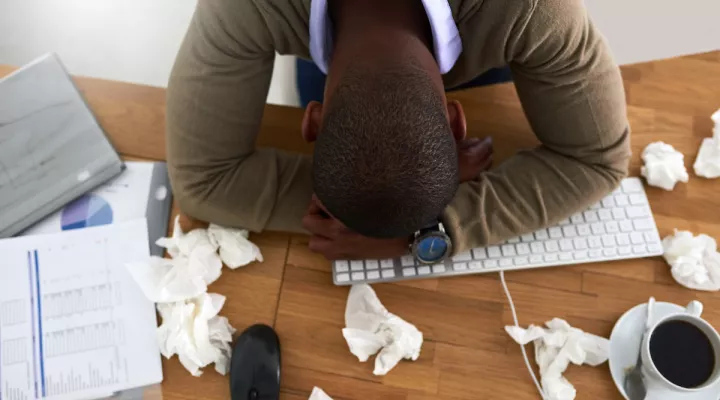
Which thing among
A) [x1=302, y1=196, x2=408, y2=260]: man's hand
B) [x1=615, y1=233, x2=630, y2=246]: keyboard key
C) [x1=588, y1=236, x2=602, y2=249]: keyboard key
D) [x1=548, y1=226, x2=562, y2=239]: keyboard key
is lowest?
[x1=615, y1=233, x2=630, y2=246]: keyboard key

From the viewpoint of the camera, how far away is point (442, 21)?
26.0 inches

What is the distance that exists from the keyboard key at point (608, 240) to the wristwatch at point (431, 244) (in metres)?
0.21

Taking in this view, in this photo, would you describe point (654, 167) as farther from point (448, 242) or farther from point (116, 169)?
point (116, 169)

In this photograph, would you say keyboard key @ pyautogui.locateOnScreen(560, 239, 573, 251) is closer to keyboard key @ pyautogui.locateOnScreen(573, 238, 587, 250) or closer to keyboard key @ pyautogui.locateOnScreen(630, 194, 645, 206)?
keyboard key @ pyautogui.locateOnScreen(573, 238, 587, 250)

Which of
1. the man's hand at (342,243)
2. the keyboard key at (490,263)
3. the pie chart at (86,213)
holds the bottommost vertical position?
the keyboard key at (490,263)

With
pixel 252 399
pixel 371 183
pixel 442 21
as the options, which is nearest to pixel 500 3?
pixel 442 21

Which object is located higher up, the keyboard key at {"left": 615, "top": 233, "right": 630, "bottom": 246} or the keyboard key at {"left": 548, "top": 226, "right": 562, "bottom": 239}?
the keyboard key at {"left": 548, "top": 226, "right": 562, "bottom": 239}

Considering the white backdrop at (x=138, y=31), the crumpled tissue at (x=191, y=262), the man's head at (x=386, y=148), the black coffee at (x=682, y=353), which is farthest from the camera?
the white backdrop at (x=138, y=31)

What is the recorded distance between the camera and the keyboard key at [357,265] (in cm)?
81

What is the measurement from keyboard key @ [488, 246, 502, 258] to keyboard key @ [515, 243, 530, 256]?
0.02 meters

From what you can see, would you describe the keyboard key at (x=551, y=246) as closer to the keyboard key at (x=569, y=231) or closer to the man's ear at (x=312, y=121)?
the keyboard key at (x=569, y=231)

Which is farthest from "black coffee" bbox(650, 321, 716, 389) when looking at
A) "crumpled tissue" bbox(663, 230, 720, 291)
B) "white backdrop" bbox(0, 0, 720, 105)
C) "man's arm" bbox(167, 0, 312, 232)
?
"white backdrop" bbox(0, 0, 720, 105)

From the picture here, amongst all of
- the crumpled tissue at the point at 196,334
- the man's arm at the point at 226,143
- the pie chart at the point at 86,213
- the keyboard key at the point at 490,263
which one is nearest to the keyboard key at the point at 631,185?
the keyboard key at the point at 490,263

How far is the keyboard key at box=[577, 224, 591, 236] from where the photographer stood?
84 cm
